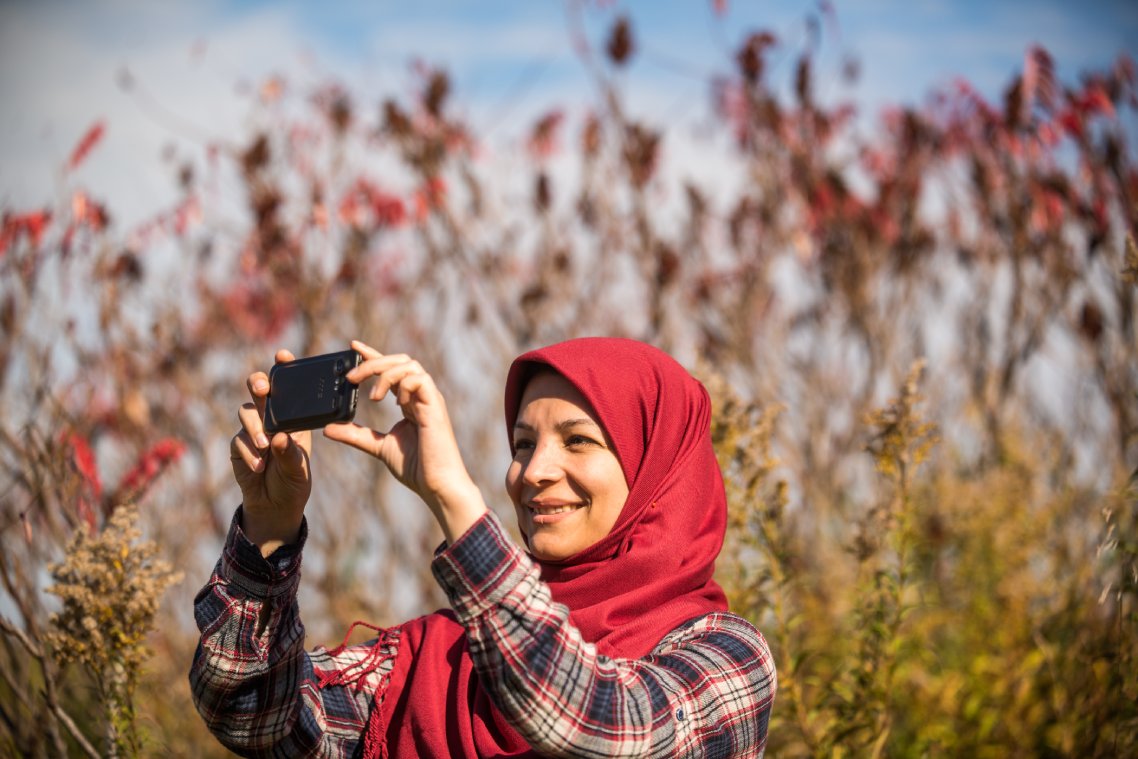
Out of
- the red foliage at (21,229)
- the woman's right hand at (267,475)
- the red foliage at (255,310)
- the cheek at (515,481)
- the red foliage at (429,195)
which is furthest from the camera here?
the red foliage at (255,310)

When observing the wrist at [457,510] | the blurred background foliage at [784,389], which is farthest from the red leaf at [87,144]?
the wrist at [457,510]

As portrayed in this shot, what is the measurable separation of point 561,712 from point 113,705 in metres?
1.24

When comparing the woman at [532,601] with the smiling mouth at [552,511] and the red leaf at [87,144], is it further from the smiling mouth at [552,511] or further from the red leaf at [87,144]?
the red leaf at [87,144]

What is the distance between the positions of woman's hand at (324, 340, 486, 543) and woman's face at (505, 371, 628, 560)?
371 mm

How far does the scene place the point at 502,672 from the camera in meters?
1.37

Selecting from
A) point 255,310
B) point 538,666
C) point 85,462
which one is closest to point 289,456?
point 538,666

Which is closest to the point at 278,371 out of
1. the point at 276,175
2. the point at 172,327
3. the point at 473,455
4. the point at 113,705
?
the point at 113,705

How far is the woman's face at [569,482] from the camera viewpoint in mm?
1820

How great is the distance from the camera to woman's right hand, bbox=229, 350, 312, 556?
1624mm

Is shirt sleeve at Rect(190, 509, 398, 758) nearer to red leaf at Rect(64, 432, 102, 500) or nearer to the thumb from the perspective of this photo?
the thumb

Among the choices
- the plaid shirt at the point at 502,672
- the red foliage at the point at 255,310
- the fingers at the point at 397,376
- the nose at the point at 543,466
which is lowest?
the plaid shirt at the point at 502,672

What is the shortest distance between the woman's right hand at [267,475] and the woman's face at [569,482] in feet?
1.31

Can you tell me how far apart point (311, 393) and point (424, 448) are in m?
0.24

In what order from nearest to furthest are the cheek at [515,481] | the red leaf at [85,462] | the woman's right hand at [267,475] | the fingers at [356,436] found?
the fingers at [356,436]
the woman's right hand at [267,475]
the cheek at [515,481]
the red leaf at [85,462]
